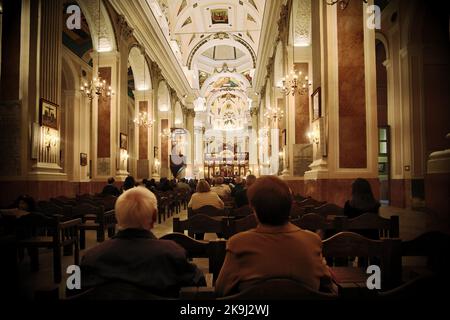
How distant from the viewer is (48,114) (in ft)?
25.7

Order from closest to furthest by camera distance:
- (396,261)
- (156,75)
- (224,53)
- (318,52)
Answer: (396,261) < (318,52) < (156,75) < (224,53)

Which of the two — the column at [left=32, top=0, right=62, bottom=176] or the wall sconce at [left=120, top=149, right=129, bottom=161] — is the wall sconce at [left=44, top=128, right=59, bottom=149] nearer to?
the column at [left=32, top=0, right=62, bottom=176]

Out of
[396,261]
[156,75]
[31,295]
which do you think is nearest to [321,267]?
[396,261]

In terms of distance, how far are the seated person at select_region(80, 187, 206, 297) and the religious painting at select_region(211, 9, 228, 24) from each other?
2541 centimetres

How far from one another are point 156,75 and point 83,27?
16.6 ft

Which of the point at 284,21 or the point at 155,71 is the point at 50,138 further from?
the point at 155,71

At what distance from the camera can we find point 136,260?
1.71 metres

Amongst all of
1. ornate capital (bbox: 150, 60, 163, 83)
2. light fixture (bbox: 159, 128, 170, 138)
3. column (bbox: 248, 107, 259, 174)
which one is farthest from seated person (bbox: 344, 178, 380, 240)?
column (bbox: 248, 107, 259, 174)

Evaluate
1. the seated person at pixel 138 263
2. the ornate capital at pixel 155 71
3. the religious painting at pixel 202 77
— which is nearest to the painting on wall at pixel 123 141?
the ornate capital at pixel 155 71

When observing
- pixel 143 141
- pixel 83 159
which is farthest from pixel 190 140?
pixel 83 159

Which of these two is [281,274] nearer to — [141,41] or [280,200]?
[280,200]

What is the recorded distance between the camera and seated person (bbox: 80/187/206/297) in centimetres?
169

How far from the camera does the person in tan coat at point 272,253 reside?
1567 millimetres

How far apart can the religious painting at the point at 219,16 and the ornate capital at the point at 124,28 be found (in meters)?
12.8
